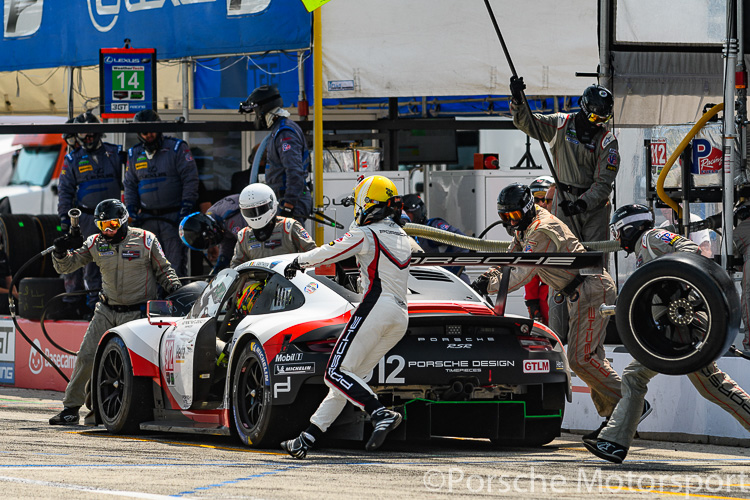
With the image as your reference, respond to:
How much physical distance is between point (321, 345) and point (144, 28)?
8638mm

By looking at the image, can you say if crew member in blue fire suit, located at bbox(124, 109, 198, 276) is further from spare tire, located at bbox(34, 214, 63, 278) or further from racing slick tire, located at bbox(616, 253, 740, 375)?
racing slick tire, located at bbox(616, 253, 740, 375)

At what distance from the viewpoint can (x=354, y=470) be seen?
6.97m

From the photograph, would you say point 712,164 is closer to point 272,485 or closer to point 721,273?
point 721,273

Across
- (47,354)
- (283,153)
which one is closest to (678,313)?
(283,153)

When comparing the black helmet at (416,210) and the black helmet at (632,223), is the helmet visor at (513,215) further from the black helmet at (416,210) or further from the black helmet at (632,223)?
the black helmet at (416,210)

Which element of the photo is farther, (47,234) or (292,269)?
(47,234)

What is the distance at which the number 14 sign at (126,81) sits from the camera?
583 inches

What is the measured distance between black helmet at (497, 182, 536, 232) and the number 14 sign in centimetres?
679

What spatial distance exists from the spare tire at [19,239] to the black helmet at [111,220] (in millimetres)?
4980

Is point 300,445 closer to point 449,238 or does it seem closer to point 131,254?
point 449,238

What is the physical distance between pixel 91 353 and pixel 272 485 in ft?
17.8

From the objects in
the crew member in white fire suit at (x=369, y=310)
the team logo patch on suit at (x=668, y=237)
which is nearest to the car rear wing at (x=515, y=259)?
the crew member in white fire suit at (x=369, y=310)

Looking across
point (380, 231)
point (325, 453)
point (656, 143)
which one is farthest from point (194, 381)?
point (656, 143)

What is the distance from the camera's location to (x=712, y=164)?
11.1 metres
